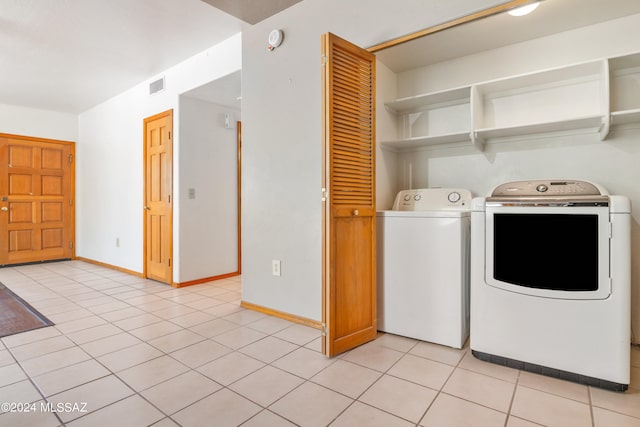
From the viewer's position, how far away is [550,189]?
218cm

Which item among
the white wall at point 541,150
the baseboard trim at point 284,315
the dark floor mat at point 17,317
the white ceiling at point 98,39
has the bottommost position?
the dark floor mat at point 17,317

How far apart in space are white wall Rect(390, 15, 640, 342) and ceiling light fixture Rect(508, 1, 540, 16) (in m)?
0.48

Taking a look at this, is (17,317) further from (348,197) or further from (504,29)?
(504,29)

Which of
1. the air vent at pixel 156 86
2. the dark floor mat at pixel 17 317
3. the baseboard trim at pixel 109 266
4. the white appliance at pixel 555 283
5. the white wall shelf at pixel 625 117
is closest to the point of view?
the white appliance at pixel 555 283

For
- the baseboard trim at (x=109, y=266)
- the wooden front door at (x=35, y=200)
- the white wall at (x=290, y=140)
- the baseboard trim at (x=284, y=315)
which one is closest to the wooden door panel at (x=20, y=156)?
the wooden front door at (x=35, y=200)

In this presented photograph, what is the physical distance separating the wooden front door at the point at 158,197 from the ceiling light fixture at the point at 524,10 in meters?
3.53

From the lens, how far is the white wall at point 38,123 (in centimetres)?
545

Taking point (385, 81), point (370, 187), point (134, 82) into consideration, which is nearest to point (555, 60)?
point (385, 81)

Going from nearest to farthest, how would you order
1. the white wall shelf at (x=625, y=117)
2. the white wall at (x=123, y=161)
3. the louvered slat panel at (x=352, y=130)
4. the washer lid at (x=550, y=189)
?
the white wall shelf at (x=625, y=117), the washer lid at (x=550, y=189), the louvered slat panel at (x=352, y=130), the white wall at (x=123, y=161)

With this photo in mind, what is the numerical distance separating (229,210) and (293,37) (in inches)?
94.3

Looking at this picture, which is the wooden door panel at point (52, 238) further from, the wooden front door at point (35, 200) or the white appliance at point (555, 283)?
the white appliance at point (555, 283)

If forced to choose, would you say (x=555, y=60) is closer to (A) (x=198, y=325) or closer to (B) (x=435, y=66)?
(B) (x=435, y=66)

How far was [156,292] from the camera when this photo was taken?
3848 millimetres

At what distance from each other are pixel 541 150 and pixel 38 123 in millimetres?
7127
